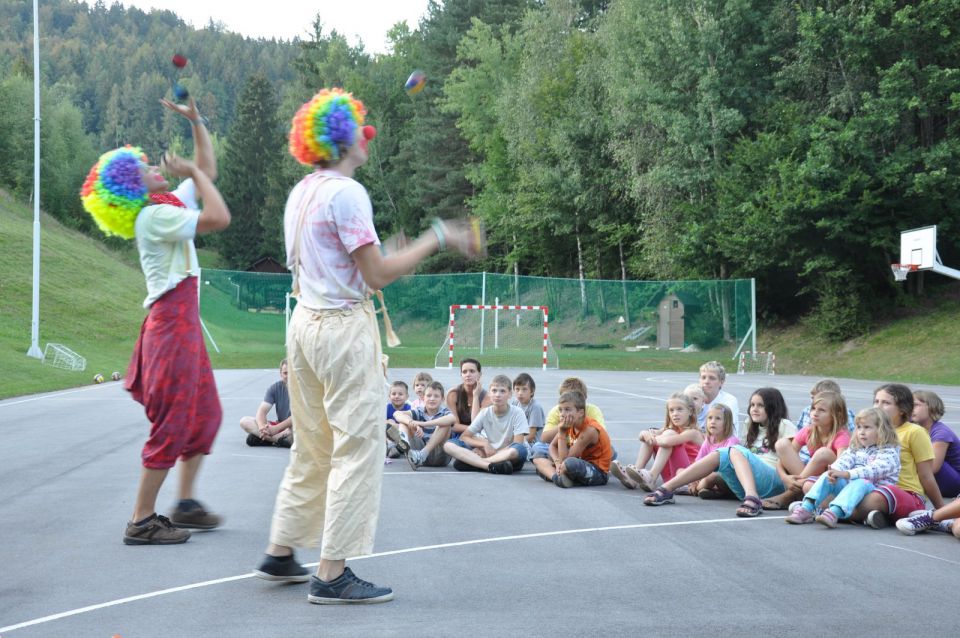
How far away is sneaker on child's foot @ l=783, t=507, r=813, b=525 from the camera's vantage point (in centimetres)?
702

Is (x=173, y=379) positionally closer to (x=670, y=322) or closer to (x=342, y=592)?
(x=342, y=592)

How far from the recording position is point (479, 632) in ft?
13.6

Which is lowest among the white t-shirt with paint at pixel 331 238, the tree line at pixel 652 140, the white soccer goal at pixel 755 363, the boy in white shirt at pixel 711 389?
the white soccer goal at pixel 755 363

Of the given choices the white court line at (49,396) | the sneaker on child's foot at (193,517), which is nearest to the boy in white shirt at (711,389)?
the sneaker on child's foot at (193,517)

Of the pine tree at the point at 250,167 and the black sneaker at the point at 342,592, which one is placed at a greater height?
the pine tree at the point at 250,167

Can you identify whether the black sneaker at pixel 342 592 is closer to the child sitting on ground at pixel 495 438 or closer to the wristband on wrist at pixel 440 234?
the wristband on wrist at pixel 440 234

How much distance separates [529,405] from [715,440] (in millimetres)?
2366

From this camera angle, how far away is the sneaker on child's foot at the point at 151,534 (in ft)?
19.2

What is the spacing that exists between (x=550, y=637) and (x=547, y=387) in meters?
18.9

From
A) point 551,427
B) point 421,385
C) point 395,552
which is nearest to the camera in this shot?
point 395,552

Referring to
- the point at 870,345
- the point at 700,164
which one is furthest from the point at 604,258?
the point at 870,345

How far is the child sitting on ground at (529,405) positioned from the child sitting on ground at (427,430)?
71cm

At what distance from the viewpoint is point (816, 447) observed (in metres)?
7.89

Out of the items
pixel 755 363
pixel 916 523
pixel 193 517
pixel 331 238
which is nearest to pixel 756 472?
pixel 916 523
